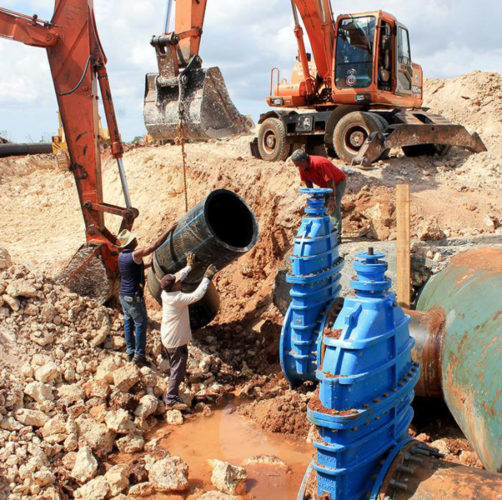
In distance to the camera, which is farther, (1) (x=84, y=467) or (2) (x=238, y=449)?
(2) (x=238, y=449)

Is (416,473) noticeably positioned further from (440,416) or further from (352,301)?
(440,416)

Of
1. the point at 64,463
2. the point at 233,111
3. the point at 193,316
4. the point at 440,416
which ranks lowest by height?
the point at 64,463

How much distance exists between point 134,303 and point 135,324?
25 centimetres

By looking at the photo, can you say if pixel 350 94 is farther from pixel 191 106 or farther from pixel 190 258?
pixel 190 258

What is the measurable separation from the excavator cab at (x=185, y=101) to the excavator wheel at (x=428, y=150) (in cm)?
594

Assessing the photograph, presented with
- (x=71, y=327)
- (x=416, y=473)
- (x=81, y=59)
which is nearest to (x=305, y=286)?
(x=416, y=473)

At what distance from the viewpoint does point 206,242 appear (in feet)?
19.9

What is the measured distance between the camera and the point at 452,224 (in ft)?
24.3

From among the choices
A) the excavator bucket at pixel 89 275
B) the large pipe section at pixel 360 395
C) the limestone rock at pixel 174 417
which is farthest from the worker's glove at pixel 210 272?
the large pipe section at pixel 360 395

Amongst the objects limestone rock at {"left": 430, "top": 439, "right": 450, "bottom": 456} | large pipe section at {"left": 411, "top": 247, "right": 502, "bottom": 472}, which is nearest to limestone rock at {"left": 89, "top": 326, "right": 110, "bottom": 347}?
large pipe section at {"left": 411, "top": 247, "right": 502, "bottom": 472}

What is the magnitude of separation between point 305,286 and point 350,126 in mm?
6236

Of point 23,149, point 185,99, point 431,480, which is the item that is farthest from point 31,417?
point 23,149

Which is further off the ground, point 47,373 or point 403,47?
point 403,47

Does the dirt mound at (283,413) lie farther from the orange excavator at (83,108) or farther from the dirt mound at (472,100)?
the dirt mound at (472,100)
